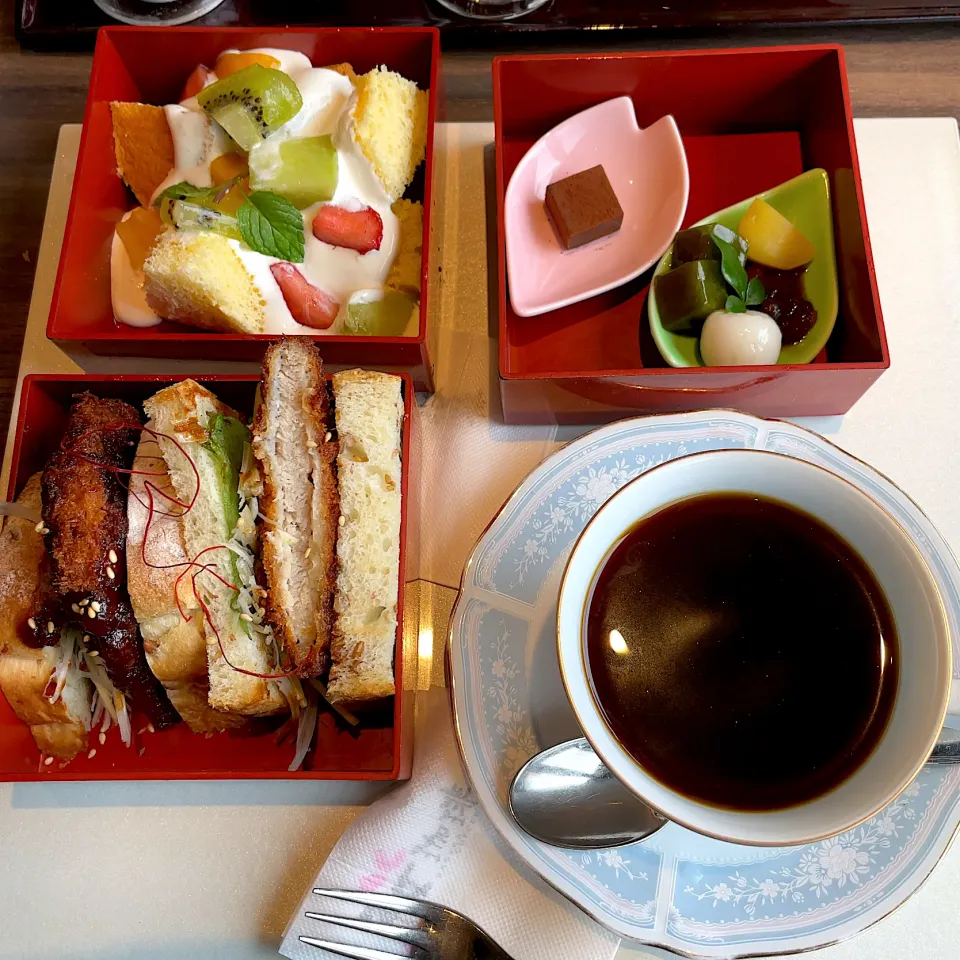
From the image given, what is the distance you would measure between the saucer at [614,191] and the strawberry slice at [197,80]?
0.61m

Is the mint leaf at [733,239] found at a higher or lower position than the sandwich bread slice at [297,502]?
higher

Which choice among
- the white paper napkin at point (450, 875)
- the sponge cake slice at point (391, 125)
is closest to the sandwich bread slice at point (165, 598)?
the white paper napkin at point (450, 875)

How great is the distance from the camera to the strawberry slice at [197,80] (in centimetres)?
159

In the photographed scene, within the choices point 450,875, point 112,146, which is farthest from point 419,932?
point 112,146

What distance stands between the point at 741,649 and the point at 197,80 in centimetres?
138

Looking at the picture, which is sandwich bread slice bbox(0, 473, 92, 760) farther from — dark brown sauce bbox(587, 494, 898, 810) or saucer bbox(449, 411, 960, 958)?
dark brown sauce bbox(587, 494, 898, 810)

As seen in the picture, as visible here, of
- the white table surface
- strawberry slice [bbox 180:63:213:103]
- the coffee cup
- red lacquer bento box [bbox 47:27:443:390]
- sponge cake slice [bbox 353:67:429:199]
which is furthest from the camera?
strawberry slice [bbox 180:63:213:103]

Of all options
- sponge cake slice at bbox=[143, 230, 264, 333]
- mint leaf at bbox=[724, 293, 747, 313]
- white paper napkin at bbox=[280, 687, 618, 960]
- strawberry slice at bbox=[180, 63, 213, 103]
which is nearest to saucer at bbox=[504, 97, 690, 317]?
mint leaf at bbox=[724, 293, 747, 313]

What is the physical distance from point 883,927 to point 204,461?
1.17 meters

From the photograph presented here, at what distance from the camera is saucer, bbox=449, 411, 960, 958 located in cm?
107

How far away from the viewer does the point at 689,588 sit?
1.06 m

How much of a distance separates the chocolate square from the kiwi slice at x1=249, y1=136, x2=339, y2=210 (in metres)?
0.39

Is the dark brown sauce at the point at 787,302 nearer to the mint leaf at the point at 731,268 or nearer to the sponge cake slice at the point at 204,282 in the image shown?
the mint leaf at the point at 731,268

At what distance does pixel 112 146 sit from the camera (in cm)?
158
